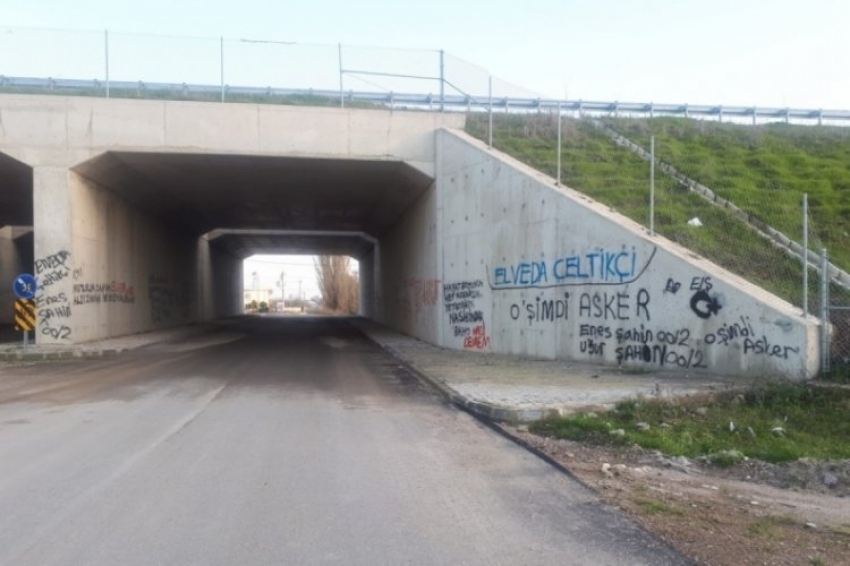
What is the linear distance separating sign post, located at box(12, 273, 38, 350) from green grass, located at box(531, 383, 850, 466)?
51.5ft

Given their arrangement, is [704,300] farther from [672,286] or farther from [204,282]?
[204,282]

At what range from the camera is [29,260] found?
133 ft

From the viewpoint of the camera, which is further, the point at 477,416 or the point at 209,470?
the point at 477,416

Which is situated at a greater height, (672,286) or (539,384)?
(672,286)

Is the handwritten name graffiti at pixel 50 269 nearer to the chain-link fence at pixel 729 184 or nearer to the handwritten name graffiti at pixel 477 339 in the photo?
the handwritten name graffiti at pixel 477 339

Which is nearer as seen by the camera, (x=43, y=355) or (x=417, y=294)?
(x=43, y=355)

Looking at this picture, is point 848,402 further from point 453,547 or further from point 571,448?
point 453,547

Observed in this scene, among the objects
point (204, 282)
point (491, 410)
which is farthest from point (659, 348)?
point (204, 282)

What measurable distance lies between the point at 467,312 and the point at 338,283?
57969 mm

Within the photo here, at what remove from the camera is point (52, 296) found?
20.5 meters

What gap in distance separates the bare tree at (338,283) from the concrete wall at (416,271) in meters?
38.7

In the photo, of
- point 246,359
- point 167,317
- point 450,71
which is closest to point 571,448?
point 246,359

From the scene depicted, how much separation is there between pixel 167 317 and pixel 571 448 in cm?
2726

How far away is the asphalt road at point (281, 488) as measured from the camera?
500 centimetres
